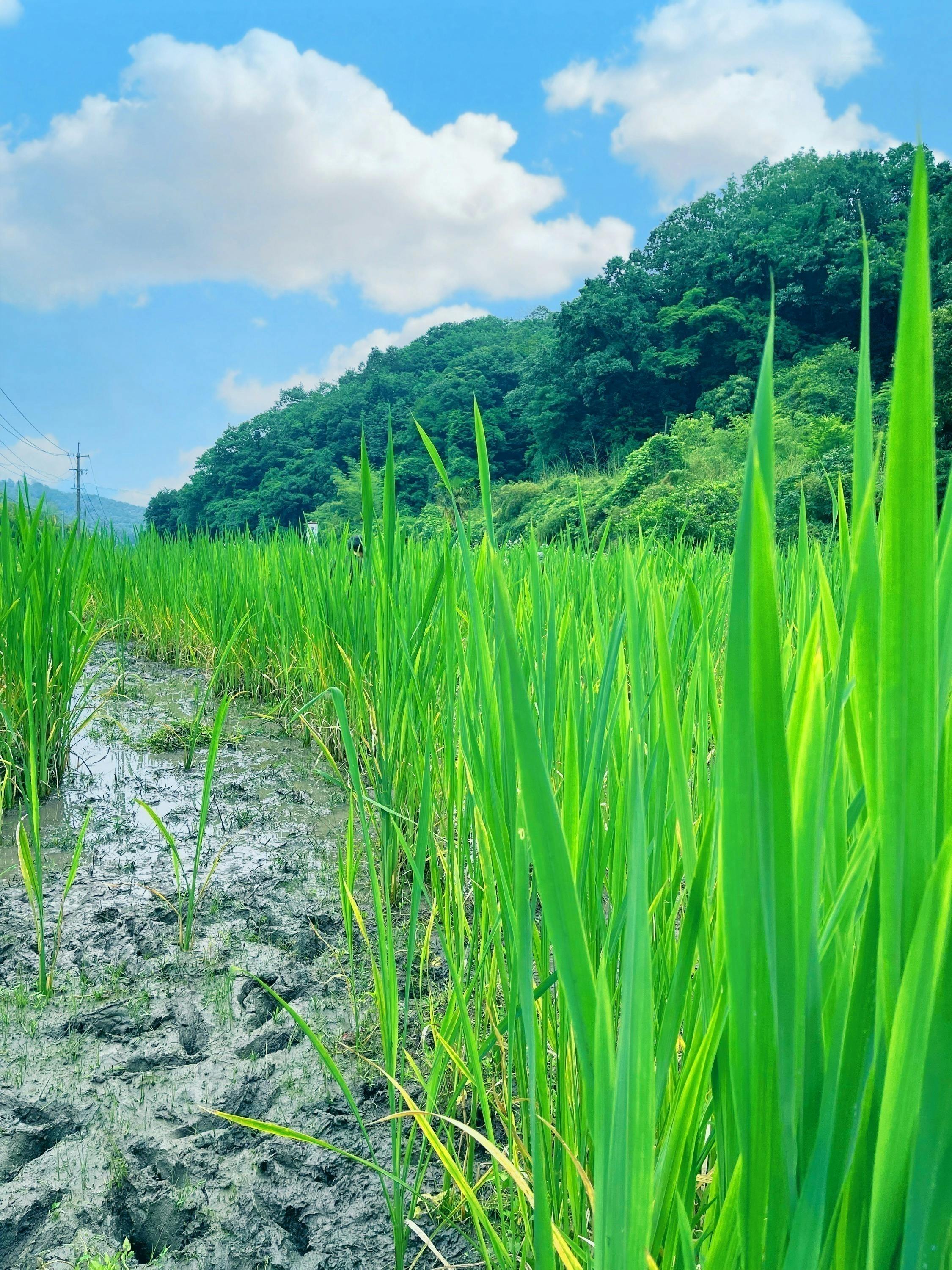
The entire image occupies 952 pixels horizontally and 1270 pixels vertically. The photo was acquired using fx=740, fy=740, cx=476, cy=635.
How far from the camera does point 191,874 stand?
1.75 metres

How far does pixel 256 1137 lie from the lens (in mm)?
960

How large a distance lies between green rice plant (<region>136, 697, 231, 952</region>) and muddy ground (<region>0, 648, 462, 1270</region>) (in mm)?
24

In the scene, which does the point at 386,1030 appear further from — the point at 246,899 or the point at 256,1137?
the point at 246,899

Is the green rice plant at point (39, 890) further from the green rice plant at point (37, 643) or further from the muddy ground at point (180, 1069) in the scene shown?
the green rice plant at point (37, 643)

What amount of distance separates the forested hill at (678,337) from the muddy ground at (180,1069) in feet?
47.0

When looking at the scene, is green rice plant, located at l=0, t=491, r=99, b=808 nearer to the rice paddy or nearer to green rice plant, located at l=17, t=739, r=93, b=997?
green rice plant, located at l=17, t=739, r=93, b=997

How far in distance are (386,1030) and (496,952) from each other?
0.20m

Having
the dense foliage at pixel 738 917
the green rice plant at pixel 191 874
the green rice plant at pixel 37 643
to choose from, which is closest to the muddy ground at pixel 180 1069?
the green rice plant at pixel 191 874

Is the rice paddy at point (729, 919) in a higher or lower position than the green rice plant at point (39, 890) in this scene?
higher

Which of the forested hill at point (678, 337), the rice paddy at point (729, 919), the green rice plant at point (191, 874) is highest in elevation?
the forested hill at point (678, 337)

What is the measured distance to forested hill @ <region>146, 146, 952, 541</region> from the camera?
18094 mm

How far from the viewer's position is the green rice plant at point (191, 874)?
4.15 feet

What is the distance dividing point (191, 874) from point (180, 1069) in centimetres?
70

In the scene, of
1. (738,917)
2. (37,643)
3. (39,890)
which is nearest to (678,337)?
(37,643)
